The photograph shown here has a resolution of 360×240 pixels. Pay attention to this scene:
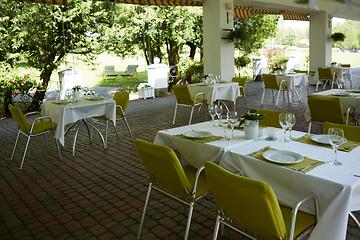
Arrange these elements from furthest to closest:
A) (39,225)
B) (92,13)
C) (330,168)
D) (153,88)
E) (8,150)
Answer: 1. (153,88)
2. (92,13)
3. (8,150)
4. (39,225)
5. (330,168)

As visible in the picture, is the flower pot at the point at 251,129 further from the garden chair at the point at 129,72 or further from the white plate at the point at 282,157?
the garden chair at the point at 129,72

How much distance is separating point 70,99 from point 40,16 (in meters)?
4.46

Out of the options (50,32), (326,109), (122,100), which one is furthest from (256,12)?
(326,109)

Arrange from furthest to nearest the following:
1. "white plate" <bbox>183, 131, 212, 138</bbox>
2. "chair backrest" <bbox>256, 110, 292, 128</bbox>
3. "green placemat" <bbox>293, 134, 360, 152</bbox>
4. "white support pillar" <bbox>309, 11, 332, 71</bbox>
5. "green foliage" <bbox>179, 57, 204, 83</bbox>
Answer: "white support pillar" <bbox>309, 11, 332, 71</bbox>
"green foliage" <bbox>179, 57, 204, 83</bbox>
"chair backrest" <bbox>256, 110, 292, 128</bbox>
"white plate" <bbox>183, 131, 212, 138</bbox>
"green placemat" <bbox>293, 134, 360, 152</bbox>

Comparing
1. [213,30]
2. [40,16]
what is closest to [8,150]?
[40,16]

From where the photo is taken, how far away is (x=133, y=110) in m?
8.74

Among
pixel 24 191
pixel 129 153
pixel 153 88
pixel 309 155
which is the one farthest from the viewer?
pixel 153 88

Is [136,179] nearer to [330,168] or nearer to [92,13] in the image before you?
[330,168]

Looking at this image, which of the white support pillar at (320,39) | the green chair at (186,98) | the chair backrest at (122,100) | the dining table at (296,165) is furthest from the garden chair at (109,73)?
the white support pillar at (320,39)

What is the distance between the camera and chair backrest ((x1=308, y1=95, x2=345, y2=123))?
4.24 m

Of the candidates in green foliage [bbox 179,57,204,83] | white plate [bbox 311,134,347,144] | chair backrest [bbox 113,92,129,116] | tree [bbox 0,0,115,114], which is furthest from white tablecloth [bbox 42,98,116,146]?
green foliage [bbox 179,57,204,83]

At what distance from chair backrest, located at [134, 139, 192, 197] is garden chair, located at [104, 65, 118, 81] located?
24.5 ft

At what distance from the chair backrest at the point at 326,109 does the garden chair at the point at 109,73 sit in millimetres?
6396

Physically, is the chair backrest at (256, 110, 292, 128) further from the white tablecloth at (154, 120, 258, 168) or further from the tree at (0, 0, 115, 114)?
the tree at (0, 0, 115, 114)
